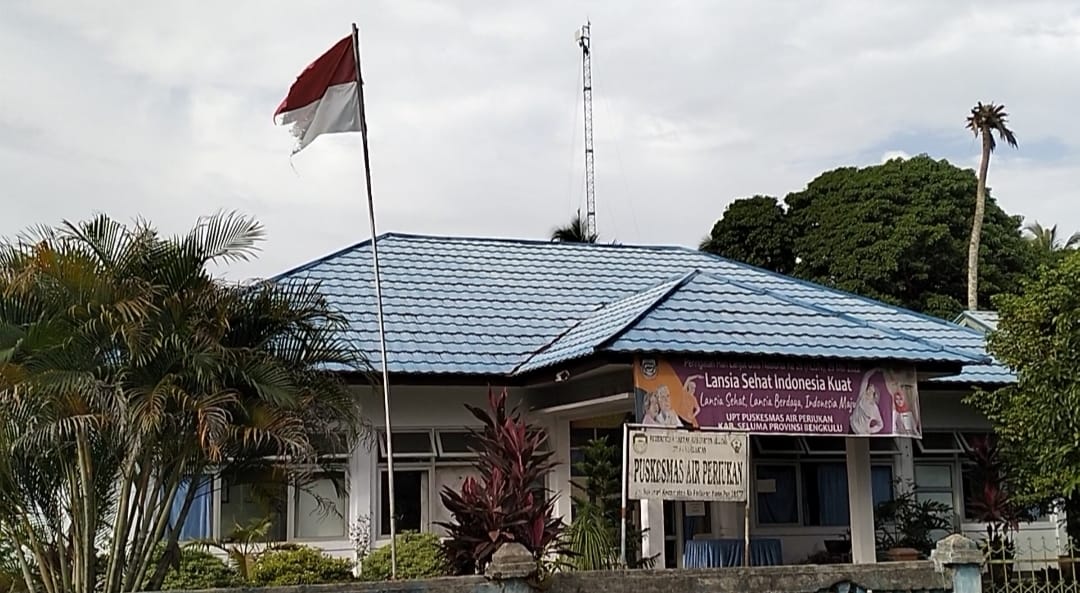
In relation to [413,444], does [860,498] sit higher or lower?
lower

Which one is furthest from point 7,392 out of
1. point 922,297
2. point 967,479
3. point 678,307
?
point 922,297

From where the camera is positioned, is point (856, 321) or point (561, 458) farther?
point (561, 458)

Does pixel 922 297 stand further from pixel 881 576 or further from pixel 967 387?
pixel 881 576

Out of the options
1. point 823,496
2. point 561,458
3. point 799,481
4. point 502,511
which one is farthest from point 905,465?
point 502,511

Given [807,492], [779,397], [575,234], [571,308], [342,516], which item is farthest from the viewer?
[575,234]

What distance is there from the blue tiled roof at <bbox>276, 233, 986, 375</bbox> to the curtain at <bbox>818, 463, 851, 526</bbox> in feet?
8.52

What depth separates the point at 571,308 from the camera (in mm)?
16438

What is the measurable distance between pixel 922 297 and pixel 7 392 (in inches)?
1097

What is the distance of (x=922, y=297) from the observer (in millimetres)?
32375

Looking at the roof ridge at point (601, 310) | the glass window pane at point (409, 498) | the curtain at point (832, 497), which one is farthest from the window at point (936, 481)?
the glass window pane at point (409, 498)

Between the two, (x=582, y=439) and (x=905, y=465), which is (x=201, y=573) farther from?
(x=905, y=465)

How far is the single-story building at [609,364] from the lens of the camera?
42.0 ft

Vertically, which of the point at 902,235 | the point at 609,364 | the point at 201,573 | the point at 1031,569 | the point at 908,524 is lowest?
the point at 1031,569

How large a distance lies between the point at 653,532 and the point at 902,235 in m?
21.1
